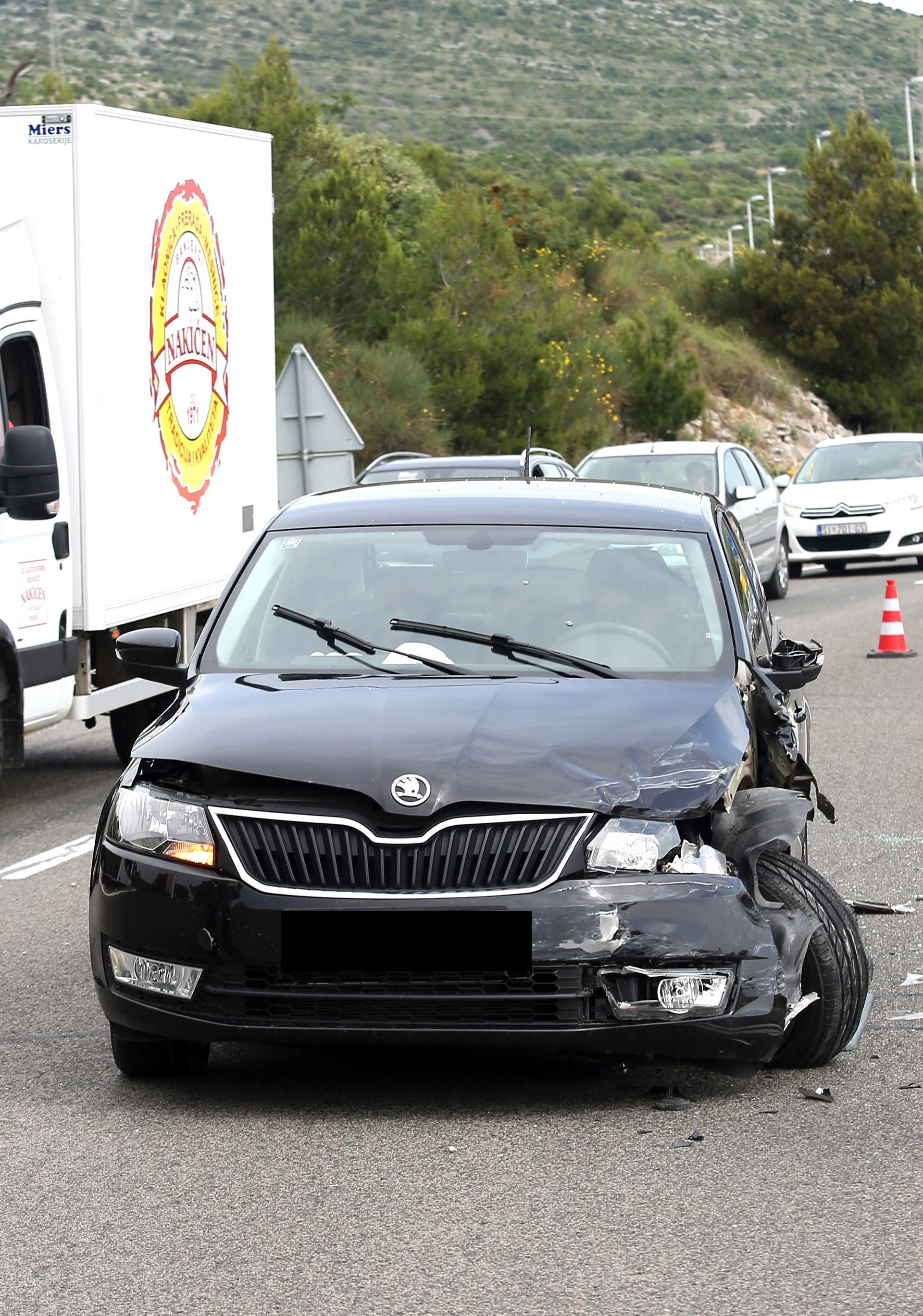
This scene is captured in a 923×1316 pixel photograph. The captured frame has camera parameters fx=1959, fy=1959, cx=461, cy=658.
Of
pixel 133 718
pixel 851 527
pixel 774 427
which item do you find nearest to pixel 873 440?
pixel 851 527

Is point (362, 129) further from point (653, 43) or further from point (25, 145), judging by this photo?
point (25, 145)

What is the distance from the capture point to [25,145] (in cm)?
976

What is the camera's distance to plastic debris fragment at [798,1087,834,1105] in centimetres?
484

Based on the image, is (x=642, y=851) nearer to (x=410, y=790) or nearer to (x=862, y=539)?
(x=410, y=790)

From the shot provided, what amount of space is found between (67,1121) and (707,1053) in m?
1.58

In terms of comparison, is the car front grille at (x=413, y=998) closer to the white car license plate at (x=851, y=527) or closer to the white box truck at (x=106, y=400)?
the white box truck at (x=106, y=400)

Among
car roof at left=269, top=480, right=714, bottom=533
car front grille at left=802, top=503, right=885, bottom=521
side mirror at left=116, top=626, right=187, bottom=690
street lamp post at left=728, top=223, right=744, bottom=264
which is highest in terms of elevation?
street lamp post at left=728, top=223, right=744, bottom=264

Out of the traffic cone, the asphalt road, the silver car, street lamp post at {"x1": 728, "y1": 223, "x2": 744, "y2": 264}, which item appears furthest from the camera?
street lamp post at {"x1": 728, "y1": 223, "x2": 744, "y2": 264}

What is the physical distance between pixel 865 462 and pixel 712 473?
6.15 m

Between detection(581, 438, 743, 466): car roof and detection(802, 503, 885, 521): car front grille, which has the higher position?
detection(581, 438, 743, 466): car roof

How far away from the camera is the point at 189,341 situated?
11.2 m

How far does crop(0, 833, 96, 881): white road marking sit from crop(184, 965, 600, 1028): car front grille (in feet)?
12.3

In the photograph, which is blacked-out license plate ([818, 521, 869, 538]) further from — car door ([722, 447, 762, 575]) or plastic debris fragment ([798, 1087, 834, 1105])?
plastic debris fragment ([798, 1087, 834, 1105])

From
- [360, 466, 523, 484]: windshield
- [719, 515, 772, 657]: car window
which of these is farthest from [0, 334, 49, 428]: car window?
[360, 466, 523, 484]: windshield
